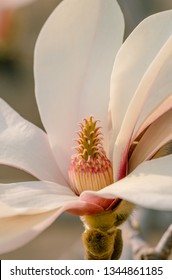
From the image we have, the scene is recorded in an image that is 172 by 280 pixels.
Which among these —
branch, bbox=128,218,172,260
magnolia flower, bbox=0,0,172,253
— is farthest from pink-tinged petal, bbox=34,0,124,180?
branch, bbox=128,218,172,260

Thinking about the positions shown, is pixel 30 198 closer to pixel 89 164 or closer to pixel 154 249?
pixel 89 164

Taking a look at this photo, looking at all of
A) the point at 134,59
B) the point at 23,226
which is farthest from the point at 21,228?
the point at 134,59

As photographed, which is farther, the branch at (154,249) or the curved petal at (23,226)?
the branch at (154,249)

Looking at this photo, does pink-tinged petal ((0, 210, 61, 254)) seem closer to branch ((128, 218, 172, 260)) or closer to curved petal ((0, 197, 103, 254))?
curved petal ((0, 197, 103, 254))

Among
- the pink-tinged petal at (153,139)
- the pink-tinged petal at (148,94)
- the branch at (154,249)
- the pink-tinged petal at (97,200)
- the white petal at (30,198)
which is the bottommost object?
the branch at (154,249)

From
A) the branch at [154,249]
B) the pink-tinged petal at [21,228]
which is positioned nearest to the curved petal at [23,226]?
the pink-tinged petal at [21,228]

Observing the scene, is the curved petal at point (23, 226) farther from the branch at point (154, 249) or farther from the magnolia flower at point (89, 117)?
the branch at point (154, 249)
